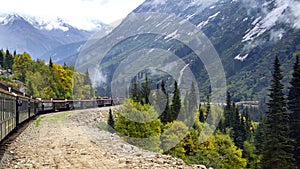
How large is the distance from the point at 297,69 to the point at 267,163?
14488 mm

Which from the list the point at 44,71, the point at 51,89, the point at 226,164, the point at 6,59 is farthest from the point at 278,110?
the point at 6,59

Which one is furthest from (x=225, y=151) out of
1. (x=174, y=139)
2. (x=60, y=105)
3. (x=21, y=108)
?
(x=21, y=108)

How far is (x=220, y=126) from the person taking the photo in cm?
10038

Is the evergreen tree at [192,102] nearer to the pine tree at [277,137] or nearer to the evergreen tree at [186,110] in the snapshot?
the evergreen tree at [186,110]

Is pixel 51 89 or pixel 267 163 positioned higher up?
pixel 51 89

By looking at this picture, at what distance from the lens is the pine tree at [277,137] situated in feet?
144

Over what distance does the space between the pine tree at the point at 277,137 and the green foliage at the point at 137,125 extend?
1517cm

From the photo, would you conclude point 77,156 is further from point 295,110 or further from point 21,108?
point 295,110

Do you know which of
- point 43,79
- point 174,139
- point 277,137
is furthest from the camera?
point 43,79

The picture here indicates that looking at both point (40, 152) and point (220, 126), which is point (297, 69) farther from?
point (220, 126)

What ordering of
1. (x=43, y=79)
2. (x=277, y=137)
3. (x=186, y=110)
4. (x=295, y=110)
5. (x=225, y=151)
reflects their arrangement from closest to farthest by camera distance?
(x=277, y=137), (x=295, y=110), (x=225, y=151), (x=186, y=110), (x=43, y=79)

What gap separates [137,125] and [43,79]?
7610 centimetres

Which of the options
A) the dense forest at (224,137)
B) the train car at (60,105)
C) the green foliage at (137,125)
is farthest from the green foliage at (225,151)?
the train car at (60,105)

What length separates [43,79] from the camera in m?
108
